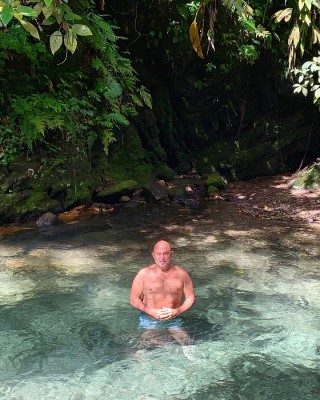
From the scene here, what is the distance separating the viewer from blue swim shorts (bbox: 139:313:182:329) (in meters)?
4.25

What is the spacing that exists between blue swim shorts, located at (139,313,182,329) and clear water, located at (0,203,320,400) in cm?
9

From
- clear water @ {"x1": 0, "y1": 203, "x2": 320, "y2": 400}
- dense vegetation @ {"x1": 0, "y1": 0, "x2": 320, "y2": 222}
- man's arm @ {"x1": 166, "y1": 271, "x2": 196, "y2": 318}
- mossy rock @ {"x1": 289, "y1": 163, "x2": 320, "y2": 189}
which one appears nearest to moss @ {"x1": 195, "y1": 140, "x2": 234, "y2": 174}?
dense vegetation @ {"x1": 0, "y1": 0, "x2": 320, "y2": 222}

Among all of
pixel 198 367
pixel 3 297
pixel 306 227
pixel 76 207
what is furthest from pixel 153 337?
pixel 76 207

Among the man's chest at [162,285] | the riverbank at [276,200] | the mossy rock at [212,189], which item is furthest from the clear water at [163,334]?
the mossy rock at [212,189]

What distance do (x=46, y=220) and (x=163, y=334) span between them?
15.9 ft

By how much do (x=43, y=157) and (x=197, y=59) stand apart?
17.7 ft

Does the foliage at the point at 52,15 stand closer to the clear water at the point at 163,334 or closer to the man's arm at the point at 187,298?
the clear water at the point at 163,334

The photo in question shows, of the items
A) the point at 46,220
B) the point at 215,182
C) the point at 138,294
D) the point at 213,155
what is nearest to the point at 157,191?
the point at 215,182

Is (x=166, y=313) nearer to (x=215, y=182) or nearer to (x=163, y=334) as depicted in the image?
(x=163, y=334)

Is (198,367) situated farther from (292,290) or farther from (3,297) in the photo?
(3,297)

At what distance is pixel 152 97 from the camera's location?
12344 millimetres

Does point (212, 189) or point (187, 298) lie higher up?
point (212, 189)

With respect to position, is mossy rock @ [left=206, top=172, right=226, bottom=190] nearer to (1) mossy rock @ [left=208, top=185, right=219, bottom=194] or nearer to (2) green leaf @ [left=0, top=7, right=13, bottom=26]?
(1) mossy rock @ [left=208, top=185, right=219, bottom=194]

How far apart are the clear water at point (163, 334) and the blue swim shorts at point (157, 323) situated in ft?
0.30
